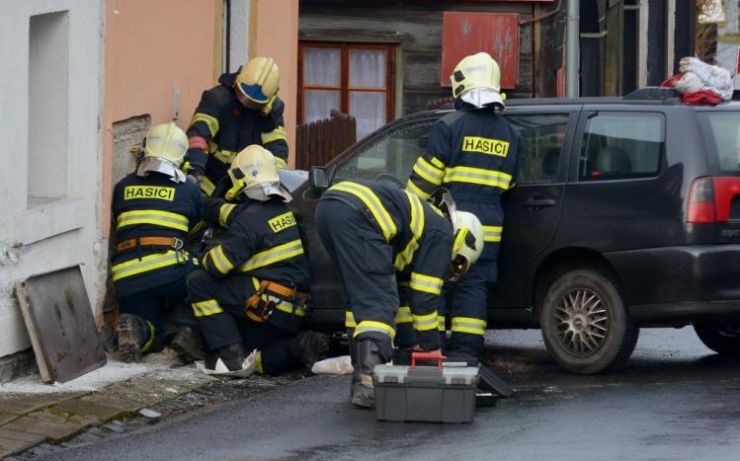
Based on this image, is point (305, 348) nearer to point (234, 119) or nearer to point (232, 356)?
point (232, 356)

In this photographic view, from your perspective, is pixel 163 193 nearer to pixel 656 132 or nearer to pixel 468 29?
pixel 656 132

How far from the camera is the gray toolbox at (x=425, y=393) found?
29.0 feet

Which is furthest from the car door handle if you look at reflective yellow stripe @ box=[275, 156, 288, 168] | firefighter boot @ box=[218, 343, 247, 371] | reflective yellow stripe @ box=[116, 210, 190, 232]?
reflective yellow stripe @ box=[275, 156, 288, 168]

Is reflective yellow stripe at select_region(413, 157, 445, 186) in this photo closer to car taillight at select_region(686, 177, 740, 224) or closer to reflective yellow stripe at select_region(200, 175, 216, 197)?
car taillight at select_region(686, 177, 740, 224)

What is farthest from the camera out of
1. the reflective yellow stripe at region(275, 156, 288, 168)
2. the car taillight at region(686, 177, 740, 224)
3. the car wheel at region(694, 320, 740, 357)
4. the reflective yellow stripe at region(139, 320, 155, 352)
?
the reflective yellow stripe at region(275, 156, 288, 168)

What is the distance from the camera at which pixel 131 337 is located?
35.8 feet

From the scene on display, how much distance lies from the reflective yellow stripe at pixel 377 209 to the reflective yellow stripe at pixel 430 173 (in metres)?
1.24

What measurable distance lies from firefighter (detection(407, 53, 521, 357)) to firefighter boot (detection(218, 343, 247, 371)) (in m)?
1.26

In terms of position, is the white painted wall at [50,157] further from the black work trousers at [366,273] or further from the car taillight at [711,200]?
the car taillight at [711,200]

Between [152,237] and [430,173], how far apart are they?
1.82m

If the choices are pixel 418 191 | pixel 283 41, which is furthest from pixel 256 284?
pixel 283 41

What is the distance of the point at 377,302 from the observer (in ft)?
30.6

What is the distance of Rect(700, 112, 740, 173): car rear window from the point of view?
10141mm

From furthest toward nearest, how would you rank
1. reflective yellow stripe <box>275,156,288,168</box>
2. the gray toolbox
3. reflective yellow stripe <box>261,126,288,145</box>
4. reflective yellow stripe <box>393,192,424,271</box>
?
1. reflective yellow stripe <box>261,126,288,145</box>
2. reflective yellow stripe <box>275,156,288,168</box>
3. reflective yellow stripe <box>393,192,424,271</box>
4. the gray toolbox
